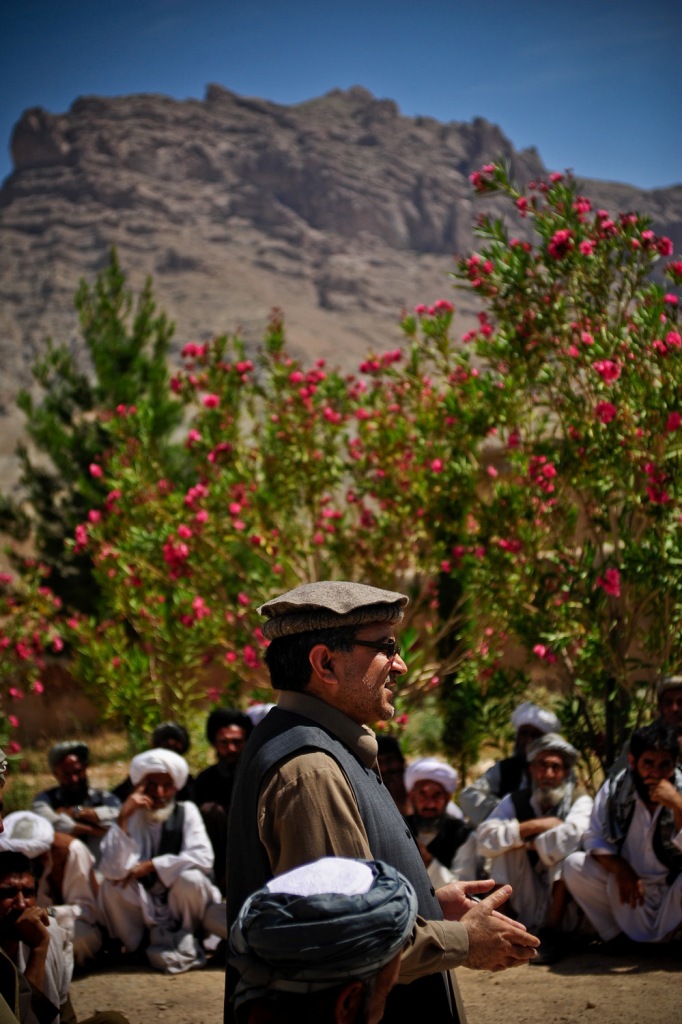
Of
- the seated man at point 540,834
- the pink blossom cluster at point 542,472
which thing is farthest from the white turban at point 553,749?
the pink blossom cluster at point 542,472

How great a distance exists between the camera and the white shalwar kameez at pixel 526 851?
5.14 meters

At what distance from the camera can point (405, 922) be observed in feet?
6.54

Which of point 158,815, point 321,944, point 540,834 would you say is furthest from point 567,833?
point 321,944

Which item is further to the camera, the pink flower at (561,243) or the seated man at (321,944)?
the pink flower at (561,243)

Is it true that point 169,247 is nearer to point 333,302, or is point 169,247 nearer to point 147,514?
point 333,302

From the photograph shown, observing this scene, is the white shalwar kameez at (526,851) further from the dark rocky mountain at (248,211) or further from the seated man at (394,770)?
the dark rocky mountain at (248,211)

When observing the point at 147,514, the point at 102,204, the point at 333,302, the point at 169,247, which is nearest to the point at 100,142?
the point at 102,204

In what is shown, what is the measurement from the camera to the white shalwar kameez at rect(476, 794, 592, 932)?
16.9 ft

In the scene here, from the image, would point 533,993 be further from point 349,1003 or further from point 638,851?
point 349,1003

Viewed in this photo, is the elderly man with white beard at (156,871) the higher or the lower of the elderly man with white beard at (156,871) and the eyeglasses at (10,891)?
the lower

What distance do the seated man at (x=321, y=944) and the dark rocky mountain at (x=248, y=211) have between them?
73000 millimetres

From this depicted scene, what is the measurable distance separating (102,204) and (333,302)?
86.8 ft

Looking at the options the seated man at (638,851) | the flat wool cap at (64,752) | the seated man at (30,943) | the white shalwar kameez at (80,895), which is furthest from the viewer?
the flat wool cap at (64,752)

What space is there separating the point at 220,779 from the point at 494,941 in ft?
12.5
